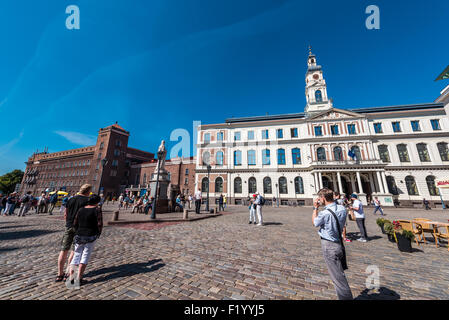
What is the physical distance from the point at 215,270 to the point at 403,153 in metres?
38.3

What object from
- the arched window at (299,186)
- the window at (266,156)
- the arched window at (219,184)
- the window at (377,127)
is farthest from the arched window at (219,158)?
the window at (377,127)

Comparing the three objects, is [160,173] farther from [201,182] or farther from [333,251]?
[201,182]

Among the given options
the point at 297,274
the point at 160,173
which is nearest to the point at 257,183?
the point at 160,173

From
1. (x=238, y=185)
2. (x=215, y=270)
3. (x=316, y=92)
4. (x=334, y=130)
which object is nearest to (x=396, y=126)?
(x=334, y=130)

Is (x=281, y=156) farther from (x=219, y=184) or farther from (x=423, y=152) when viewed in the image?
(x=423, y=152)

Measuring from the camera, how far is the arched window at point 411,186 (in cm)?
2562

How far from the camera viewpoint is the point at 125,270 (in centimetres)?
361

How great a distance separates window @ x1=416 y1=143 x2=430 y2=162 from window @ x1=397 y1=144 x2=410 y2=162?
161cm

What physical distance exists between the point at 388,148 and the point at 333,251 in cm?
3661

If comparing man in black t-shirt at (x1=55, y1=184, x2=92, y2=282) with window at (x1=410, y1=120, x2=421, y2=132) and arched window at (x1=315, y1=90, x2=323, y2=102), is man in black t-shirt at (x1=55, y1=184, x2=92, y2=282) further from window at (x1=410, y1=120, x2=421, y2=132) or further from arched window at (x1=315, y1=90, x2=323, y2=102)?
window at (x1=410, y1=120, x2=421, y2=132)

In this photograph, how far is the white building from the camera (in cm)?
2608

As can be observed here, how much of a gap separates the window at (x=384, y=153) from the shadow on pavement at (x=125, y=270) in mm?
36828
